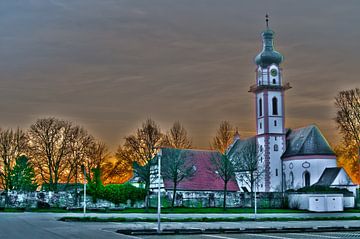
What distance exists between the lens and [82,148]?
74.1 m

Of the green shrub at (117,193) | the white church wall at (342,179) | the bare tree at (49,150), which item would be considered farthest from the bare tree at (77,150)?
the white church wall at (342,179)

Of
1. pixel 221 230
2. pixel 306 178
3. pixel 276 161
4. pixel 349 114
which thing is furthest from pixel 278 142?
pixel 221 230

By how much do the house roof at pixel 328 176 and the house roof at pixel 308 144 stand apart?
324cm

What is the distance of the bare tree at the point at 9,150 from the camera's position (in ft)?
236

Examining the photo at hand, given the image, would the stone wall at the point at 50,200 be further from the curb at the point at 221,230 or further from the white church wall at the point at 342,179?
the curb at the point at 221,230

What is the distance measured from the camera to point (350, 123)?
67688 millimetres

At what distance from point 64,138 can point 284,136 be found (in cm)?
3816

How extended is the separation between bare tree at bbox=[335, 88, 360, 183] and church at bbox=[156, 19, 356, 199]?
16.1 m

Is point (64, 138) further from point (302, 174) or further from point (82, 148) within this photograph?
point (302, 174)

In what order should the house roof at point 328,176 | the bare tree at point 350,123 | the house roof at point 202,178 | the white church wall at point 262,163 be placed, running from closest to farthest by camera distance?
1. the bare tree at point 350,123
2. the house roof at point 328,176
3. the house roof at point 202,178
4. the white church wall at point 262,163

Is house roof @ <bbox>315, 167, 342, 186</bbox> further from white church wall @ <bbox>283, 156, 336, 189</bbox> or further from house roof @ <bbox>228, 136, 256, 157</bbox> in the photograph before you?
house roof @ <bbox>228, 136, 256, 157</bbox>

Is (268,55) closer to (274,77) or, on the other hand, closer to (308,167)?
(274,77)

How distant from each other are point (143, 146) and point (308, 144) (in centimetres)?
2908

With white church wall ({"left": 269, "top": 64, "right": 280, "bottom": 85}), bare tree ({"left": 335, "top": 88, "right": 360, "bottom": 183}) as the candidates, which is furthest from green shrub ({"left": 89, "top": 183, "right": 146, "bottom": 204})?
white church wall ({"left": 269, "top": 64, "right": 280, "bottom": 85})
